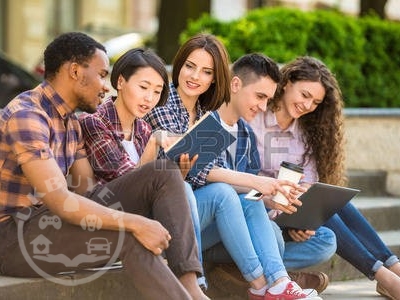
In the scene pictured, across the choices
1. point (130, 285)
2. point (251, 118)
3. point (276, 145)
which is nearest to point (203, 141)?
point (130, 285)

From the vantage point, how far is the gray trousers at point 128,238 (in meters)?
4.28

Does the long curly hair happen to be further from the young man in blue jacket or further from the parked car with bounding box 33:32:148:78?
the parked car with bounding box 33:32:148:78

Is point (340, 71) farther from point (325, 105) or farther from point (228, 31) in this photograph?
point (325, 105)

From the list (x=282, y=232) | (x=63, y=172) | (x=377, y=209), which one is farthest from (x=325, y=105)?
(x=63, y=172)

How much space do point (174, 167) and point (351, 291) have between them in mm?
1970

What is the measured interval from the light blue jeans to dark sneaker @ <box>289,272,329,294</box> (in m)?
0.54

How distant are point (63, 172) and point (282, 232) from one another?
141 cm

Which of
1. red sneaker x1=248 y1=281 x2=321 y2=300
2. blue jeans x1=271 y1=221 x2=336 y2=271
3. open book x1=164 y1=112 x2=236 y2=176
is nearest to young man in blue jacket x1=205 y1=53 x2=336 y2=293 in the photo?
blue jeans x1=271 y1=221 x2=336 y2=271

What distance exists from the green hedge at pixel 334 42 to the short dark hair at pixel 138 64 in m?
3.61

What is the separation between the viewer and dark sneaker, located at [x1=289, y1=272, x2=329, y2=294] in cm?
550

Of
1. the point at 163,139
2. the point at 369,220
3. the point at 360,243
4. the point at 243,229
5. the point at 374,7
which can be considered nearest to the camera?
the point at 163,139

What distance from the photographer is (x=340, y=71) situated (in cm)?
920

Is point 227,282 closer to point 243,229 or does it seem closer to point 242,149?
point 243,229

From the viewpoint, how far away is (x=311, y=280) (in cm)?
552
